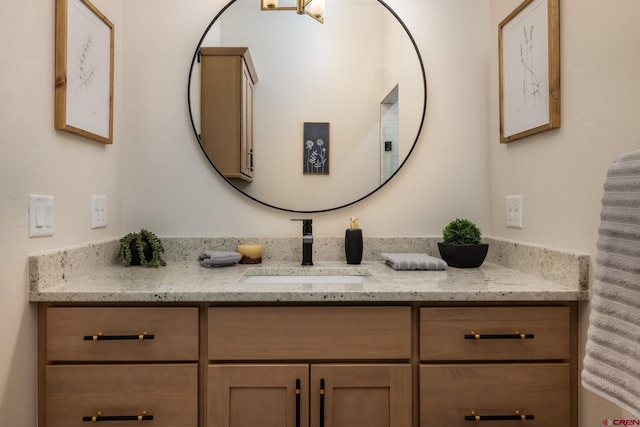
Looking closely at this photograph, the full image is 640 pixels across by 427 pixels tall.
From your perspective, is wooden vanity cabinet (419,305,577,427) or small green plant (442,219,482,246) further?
small green plant (442,219,482,246)

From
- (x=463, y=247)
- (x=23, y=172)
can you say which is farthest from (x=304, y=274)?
(x=23, y=172)

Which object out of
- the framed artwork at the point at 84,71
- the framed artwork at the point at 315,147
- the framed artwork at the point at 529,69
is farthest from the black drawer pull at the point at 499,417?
the framed artwork at the point at 84,71

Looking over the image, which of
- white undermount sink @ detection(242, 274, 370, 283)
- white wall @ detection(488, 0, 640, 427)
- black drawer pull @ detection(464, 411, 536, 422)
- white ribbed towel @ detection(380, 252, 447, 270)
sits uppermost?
white wall @ detection(488, 0, 640, 427)

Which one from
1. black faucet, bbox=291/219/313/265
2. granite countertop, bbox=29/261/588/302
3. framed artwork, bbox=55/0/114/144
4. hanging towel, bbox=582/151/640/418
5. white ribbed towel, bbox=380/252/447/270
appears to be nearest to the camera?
hanging towel, bbox=582/151/640/418

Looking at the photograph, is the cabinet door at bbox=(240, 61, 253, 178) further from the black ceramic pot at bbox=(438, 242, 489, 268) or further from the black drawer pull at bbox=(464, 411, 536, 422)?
the black drawer pull at bbox=(464, 411, 536, 422)

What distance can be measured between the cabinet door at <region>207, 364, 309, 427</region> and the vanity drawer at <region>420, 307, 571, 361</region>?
36 centimetres

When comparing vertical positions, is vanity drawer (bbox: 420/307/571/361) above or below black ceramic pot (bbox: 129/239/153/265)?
below

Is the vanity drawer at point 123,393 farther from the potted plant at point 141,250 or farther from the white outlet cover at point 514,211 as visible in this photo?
the white outlet cover at point 514,211

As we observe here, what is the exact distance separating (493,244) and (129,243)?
4.59ft

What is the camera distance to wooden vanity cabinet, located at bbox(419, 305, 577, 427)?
114 cm

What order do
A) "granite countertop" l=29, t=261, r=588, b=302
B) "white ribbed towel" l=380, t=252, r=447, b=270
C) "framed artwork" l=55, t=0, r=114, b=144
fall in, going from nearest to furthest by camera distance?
"granite countertop" l=29, t=261, r=588, b=302
"framed artwork" l=55, t=0, r=114, b=144
"white ribbed towel" l=380, t=252, r=447, b=270

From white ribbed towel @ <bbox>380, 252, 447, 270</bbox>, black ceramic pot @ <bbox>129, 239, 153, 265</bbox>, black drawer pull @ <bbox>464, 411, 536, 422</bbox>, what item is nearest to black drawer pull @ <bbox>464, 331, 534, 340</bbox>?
black drawer pull @ <bbox>464, 411, 536, 422</bbox>

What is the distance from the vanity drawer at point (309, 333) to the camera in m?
1.14

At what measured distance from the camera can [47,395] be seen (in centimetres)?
112
